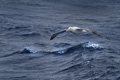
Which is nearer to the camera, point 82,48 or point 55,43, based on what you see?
point 82,48

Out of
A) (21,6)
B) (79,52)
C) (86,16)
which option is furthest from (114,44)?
(21,6)

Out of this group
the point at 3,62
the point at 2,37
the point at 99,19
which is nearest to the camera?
the point at 3,62

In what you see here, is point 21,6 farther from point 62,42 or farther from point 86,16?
point 62,42

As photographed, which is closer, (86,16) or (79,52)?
(79,52)

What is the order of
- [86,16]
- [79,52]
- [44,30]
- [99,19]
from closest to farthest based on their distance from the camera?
[79,52], [44,30], [99,19], [86,16]

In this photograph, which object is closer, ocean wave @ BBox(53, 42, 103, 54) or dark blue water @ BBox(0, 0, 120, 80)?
dark blue water @ BBox(0, 0, 120, 80)

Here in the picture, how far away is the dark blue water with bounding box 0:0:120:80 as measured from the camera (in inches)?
1467

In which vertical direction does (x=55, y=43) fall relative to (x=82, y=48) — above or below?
below

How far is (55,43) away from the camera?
49.0 metres

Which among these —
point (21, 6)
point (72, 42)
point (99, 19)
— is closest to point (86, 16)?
point (99, 19)

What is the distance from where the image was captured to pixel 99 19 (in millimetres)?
65562

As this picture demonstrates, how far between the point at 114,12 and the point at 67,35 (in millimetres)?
23141

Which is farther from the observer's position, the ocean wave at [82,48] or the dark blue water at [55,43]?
the ocean wave at [82,48]

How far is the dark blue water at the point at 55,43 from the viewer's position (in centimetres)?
3725
